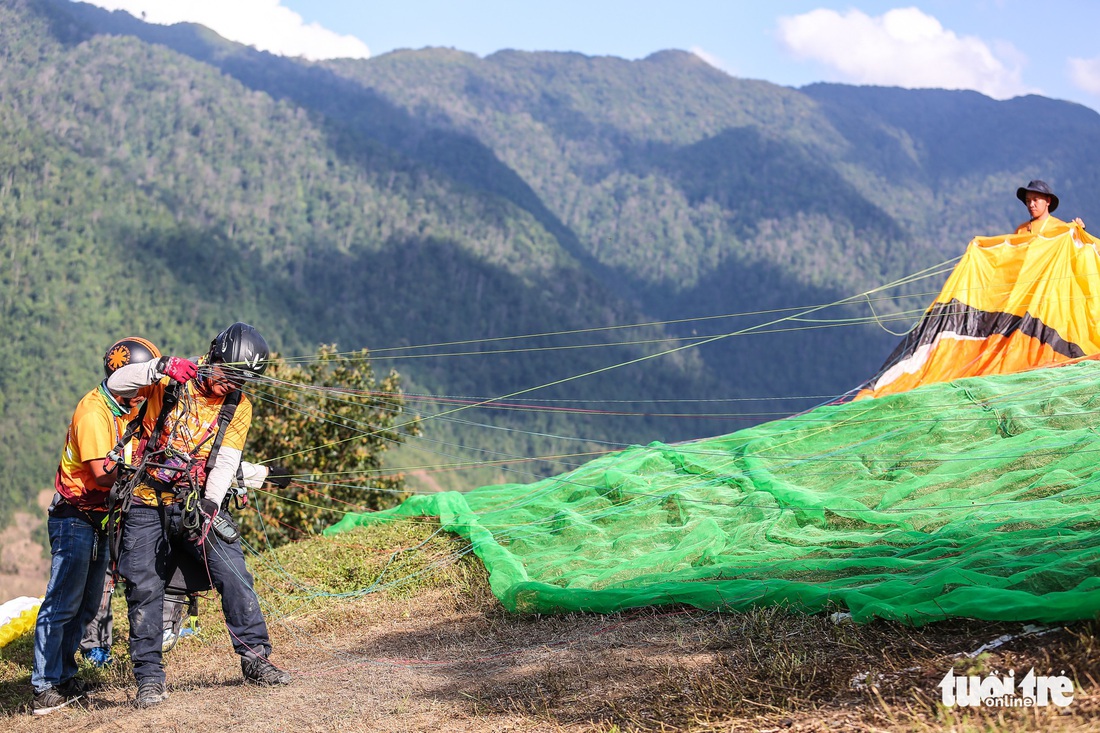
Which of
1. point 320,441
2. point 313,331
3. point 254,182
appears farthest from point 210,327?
point 320,441

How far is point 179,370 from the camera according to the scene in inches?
211

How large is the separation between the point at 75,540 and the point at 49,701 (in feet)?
2.84

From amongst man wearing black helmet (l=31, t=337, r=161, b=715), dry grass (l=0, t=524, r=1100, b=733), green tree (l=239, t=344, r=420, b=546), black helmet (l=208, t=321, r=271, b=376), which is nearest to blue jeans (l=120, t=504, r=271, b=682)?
dry grass (l=0, t=524, r=1100, b=733)

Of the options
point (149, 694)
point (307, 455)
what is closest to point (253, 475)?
point (149, 694)

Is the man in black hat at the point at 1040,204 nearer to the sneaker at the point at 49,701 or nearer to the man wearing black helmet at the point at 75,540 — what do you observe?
the man wearing black helmet at the point at 75,540

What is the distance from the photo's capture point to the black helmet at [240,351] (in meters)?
5.59

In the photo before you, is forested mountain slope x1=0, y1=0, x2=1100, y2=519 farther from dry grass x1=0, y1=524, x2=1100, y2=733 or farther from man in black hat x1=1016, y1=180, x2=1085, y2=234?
man in black hat x1=1016, y1=180, x2=1085, y2=234

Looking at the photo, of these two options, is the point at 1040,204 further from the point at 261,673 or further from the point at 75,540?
the point at 75,540

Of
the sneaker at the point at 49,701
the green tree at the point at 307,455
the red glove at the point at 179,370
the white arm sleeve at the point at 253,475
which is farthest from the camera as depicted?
the green tree at the point at 307,455

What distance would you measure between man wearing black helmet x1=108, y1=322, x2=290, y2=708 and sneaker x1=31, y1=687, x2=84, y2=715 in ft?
2.23

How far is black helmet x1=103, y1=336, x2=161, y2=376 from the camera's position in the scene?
593cm

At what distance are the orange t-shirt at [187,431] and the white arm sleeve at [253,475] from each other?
34cm

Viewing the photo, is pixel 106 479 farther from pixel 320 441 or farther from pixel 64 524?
pixel 320 441

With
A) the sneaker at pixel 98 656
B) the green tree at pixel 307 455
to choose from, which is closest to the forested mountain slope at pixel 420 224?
the green tree at pixel 307 455
